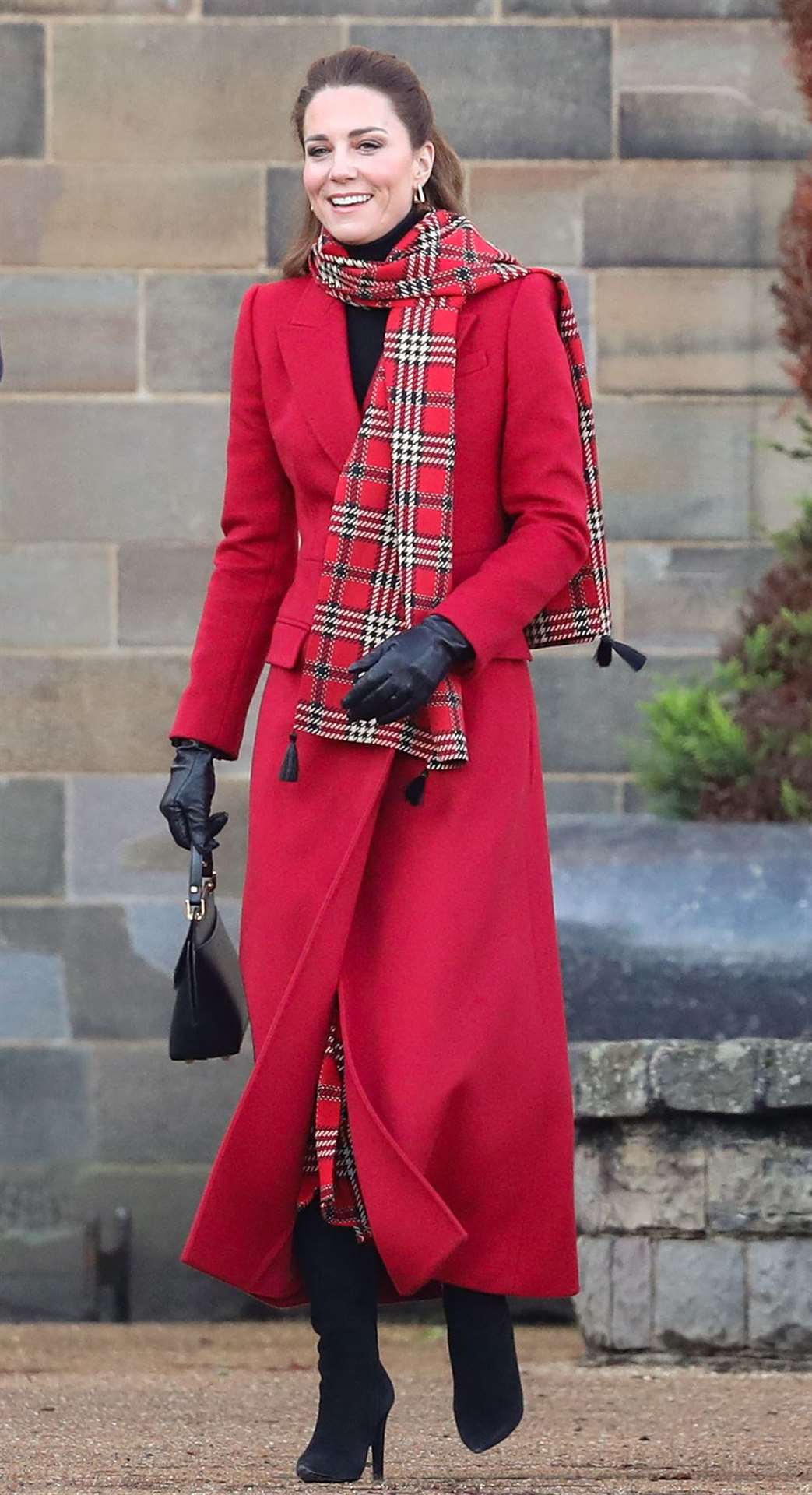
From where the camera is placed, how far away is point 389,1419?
13.2 ft

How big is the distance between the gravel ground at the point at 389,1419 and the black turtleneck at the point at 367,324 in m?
1.42

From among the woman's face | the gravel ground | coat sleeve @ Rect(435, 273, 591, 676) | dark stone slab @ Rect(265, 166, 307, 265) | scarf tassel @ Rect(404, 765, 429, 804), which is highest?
dark stone slab @ Rect(265, 166, 307, 265)

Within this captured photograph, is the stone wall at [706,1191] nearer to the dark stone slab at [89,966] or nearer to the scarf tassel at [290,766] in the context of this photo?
the dark stone slab at [89,966]

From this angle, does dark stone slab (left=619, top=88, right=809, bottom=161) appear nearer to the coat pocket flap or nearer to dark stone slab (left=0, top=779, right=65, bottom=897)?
dark stone slab (left=0, top=779, right=65, bottom=897)

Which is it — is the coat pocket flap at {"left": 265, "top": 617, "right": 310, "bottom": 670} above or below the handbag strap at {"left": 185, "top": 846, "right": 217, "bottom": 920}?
above

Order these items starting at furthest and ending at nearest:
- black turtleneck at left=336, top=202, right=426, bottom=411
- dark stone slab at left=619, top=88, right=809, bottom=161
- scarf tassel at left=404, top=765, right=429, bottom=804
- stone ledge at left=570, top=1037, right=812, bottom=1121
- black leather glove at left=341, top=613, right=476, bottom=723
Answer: dark stone slab at left=619, top=88, right=809, bottom=161, stone ledge at left=570, top=1037, right=812, bottom=1121, black turtleneck at left=336, top=202, right=426, bottom=411, scarf tassel at left=404, top=765, right=429, bottom=804, black leather glove at left=341, top=613, right=476, bottom=723

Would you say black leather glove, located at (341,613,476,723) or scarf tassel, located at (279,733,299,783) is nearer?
black leather glove, located at (341,613,476,723)

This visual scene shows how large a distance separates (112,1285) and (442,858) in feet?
8.86

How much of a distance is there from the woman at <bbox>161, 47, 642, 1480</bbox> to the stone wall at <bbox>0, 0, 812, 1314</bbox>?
2.20 meters

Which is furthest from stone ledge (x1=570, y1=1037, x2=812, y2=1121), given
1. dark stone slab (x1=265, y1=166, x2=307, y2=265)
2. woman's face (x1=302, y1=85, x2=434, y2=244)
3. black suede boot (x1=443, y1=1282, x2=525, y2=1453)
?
dark stone slab (x1=265, y1=166, x2=307, y2=265)

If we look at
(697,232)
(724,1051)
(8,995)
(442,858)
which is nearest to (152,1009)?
(8,995)

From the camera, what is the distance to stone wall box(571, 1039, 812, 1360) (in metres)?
4.30

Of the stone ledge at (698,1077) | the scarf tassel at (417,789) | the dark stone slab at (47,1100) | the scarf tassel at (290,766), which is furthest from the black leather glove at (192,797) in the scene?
the dark stone slab at (47,1100)

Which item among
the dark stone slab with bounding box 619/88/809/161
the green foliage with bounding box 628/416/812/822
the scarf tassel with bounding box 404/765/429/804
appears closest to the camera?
the scarf tassel with bounding box 404/765/429/804
